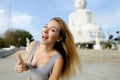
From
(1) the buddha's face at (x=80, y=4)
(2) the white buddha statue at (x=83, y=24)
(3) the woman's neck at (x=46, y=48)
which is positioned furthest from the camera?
(1) the buddha's face at (x=80, y=4)

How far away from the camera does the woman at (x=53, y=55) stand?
1.86 meters

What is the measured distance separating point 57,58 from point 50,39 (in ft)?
0.46

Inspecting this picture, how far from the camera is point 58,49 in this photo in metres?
2.03

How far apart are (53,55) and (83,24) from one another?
50.7 meters

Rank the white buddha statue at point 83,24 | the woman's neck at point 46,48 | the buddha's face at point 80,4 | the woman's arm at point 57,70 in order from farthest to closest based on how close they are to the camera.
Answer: the buddha's face at point 80,4 < the white buddha statue at point 83,24 < the woman's neck at point 46,48 < the woman's arm at point 57,70

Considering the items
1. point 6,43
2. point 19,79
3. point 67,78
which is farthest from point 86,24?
point 67,78

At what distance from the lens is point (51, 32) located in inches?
74.5

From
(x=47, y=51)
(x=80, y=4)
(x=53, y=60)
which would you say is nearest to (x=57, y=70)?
(x=53, y=60)

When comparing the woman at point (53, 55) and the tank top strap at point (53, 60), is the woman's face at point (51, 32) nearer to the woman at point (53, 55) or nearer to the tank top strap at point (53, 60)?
the woman at point (53, 55)

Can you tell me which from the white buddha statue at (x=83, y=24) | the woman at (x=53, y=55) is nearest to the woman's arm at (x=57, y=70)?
the woman at (x=53, y=55)

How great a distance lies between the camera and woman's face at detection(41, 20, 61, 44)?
1856 mm

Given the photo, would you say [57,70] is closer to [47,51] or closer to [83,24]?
[47,51]

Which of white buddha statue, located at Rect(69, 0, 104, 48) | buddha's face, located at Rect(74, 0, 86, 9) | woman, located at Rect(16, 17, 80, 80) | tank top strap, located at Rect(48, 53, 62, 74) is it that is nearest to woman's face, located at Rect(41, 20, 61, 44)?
woman, located at Rect(16, 17, 80, 80)

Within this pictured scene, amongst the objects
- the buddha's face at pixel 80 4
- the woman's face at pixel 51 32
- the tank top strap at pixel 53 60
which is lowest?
the tank top strap at pixel 53 60
